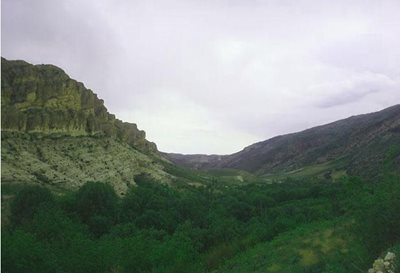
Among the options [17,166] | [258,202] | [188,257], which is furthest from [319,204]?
[17,166]

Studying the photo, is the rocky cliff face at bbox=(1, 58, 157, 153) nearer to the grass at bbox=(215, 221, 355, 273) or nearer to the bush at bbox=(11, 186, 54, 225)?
the bush at bbox=(11, 186, 54, 225)

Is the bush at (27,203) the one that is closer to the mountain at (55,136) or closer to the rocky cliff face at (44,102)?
the mountain at (55,136)

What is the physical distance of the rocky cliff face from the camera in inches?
3401

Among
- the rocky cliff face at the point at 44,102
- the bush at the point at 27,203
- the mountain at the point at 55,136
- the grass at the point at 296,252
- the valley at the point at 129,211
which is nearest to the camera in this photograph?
the valley at the point at 129,211

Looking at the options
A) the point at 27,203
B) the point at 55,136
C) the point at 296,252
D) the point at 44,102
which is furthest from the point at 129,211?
the point at 44,102

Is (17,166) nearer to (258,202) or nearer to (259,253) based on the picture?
(258,202)

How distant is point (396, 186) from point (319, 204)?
50.2 meters

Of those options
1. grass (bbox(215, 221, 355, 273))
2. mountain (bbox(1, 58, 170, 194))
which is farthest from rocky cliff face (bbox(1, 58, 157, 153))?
grass (bbox(215, 221, 355, 273))

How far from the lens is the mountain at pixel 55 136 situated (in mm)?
73919

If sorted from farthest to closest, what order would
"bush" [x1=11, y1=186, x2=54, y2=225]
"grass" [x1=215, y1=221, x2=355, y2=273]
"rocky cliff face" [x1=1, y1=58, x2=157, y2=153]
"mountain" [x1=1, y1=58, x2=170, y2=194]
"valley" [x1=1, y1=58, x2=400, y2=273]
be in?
"rocky cliff face" [x1=1, y1=58, x2=157, y2=153] < "mountain" [x1=1, y1=58, x2=170, y2=194] < "bush" [x1=11, y1=186, x2=54, y2=225] < "grass" [x1=215, y1=221, x2=355, y2=273] < "valley" [x1=1, y1=58, x2=400, y2=273]

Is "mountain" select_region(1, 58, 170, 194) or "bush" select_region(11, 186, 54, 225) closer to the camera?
"bush" select_region(11, 186, 54, 225)

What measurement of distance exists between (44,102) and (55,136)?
41.2ft

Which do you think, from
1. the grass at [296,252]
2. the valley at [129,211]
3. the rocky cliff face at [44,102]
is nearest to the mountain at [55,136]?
the rocky cliff face at [44,102]

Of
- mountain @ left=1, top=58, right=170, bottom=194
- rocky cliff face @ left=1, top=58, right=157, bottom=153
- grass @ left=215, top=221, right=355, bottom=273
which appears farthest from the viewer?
rocky cliff face @ left=1, top=58, right=157, bottom=153
